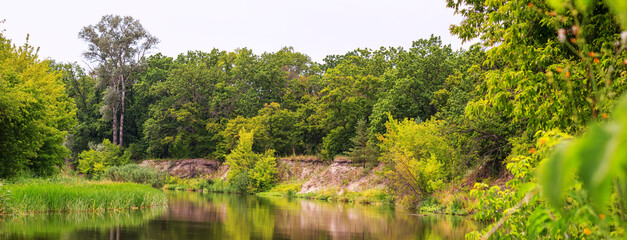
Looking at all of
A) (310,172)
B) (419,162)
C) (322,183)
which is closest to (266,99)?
(310,172)

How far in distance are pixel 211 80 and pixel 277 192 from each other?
2289 cm

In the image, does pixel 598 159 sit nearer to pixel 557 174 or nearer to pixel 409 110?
pixel 557 174

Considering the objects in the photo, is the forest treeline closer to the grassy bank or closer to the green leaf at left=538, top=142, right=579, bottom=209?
the grassy bank

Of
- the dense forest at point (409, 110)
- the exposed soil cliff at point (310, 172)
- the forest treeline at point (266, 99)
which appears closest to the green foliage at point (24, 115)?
the dense forest at point (409, 110)

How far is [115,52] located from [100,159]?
14523 millimetres

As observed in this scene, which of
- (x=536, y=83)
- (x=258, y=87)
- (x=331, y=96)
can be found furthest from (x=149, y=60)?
(x=536, y=83)

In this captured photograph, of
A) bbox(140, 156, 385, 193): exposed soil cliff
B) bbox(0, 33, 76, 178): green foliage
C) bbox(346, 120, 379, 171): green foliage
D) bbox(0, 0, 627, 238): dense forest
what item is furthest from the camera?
bbox(140, 156, 385, 193): exposed soil cliff

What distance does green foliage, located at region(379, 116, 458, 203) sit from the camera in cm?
2715

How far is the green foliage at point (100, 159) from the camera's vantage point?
50.2m

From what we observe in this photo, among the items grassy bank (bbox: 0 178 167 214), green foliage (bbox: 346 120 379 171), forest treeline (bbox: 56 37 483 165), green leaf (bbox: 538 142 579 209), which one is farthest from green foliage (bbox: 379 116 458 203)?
green leaf (bbox: 538 142 579 209)

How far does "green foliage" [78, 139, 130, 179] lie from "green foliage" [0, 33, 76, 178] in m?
19.1

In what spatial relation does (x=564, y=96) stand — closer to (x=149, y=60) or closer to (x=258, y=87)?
(x=258, y=87)

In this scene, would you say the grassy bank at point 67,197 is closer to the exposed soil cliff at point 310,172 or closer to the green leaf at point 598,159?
the exposed soil cliff at point 310,172

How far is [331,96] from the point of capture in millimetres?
45562
